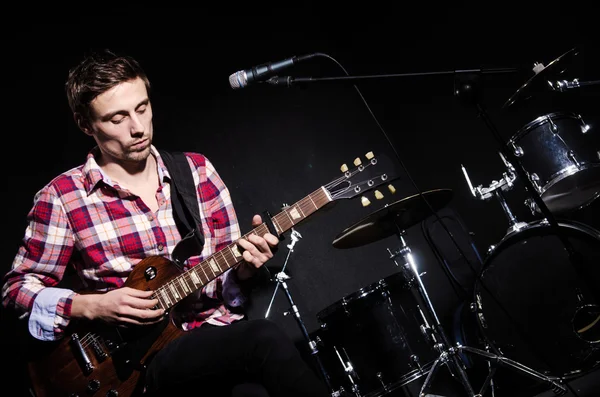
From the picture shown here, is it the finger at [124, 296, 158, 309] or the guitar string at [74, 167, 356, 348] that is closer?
the finger at [124, 296, 158, 309]

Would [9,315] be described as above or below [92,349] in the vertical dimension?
above

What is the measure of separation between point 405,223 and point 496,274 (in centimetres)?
69

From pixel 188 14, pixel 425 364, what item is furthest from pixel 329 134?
pixel 425 364

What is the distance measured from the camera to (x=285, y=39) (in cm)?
400

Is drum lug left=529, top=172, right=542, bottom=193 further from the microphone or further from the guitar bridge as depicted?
the guitar bridge

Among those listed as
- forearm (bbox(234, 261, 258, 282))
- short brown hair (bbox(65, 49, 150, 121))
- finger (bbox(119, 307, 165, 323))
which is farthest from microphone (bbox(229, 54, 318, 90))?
finger (bbox(119, 307, 165, 323))

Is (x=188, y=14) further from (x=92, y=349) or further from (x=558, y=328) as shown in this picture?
(x=558, y=328)

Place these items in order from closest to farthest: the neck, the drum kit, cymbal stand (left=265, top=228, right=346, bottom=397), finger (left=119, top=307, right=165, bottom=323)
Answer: finger (left=119, top=307, right=165, bottom=323) < the neck < the drum kit < cymbal stand (left=265, top=228, right=346, bottom=397)

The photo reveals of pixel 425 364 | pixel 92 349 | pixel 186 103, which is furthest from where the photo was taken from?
pixel 186 103

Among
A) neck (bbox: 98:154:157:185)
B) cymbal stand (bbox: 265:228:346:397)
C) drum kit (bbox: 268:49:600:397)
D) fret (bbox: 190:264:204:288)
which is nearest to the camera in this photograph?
fret (bbox: 190:264:204:288)

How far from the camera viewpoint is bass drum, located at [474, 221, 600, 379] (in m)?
2.90

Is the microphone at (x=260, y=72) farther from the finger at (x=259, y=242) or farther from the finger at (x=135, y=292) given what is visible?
the finger at (x=135, y=292)

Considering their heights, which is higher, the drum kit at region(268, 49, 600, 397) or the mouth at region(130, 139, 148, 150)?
the mouth at region(130, 139, 148, 150)

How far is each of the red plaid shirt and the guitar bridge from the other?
8 cm
